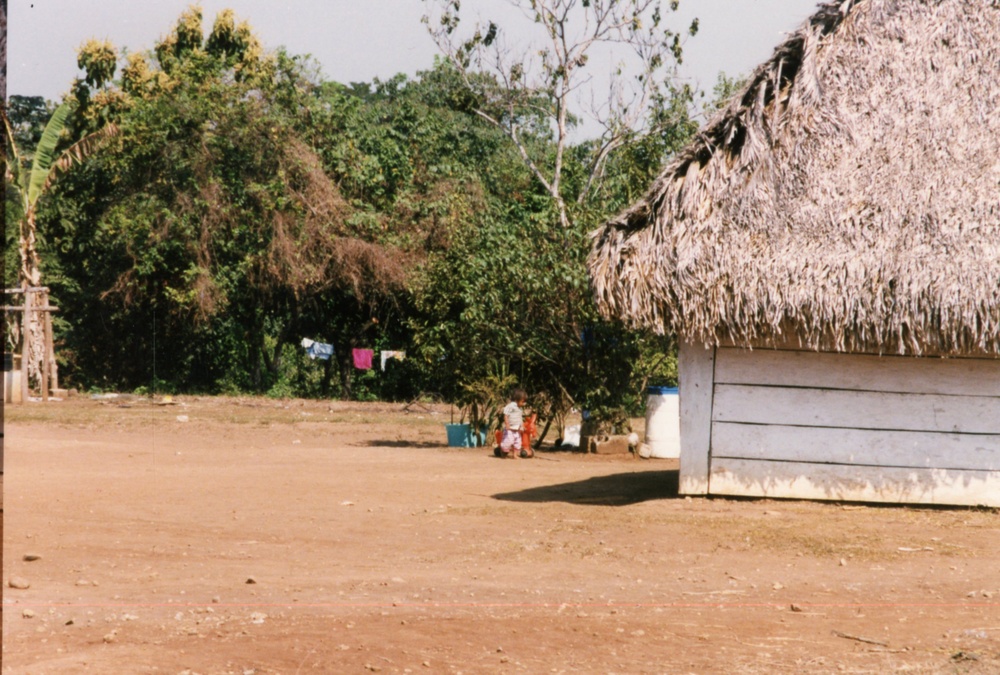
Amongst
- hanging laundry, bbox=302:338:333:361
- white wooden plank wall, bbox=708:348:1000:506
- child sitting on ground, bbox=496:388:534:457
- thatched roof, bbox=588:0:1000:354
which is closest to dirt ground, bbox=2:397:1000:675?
white wooden plank wall, bbox=708:348:1000:506

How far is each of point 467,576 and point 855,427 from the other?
4265 mm

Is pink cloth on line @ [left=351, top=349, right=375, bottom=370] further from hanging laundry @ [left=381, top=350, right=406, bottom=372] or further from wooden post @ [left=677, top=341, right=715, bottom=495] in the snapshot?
wooden post @ [left=677, top=341, right=715, bottom=495]

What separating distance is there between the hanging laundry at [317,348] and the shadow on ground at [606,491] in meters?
14.2

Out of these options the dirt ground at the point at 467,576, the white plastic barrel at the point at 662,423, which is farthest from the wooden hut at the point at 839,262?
the white plastic barrel at the point at 662,423

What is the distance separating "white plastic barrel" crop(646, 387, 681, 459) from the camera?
1424 cm

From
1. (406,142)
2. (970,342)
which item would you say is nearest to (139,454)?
(970,342)

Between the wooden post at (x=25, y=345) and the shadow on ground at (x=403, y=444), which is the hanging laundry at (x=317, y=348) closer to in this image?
the wooden post at (x=25, y=345)

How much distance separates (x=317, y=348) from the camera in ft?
83.7

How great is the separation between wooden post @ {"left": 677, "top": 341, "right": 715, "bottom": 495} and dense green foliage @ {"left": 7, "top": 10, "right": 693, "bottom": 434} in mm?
9908

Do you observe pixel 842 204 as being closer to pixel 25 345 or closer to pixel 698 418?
pixel 698 418

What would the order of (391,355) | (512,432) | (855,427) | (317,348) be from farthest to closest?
(317,348), (391,355), (512,432), (855,427)

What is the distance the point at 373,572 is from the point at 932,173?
17.9ft

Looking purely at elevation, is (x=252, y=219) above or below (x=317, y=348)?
above

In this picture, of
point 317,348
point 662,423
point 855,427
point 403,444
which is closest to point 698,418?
point 855,427
